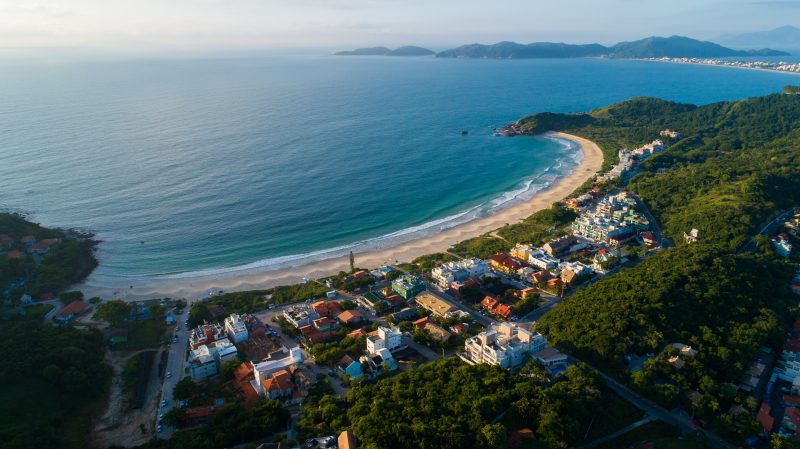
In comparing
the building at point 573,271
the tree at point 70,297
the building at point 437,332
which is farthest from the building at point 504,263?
the tree at point 70,297

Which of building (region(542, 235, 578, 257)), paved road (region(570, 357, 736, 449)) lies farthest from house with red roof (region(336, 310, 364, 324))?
building (region(542, 235, 578, 257))

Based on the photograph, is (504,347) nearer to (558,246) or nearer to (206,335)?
(558,246)

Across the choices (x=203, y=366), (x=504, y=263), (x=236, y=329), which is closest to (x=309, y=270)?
(x=236, y=329)

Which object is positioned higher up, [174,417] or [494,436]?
[494,436]

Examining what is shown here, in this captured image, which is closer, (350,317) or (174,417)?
(174,417)

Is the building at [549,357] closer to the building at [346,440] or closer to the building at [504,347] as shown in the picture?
the building at [504,347]

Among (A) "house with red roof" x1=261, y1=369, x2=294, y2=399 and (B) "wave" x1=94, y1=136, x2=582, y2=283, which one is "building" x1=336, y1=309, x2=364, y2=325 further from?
(B) "wave" x1=94, y1=136, x2=582, y2=283

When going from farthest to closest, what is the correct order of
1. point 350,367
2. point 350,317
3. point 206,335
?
point 350,317
point 206,335
point 350,367
